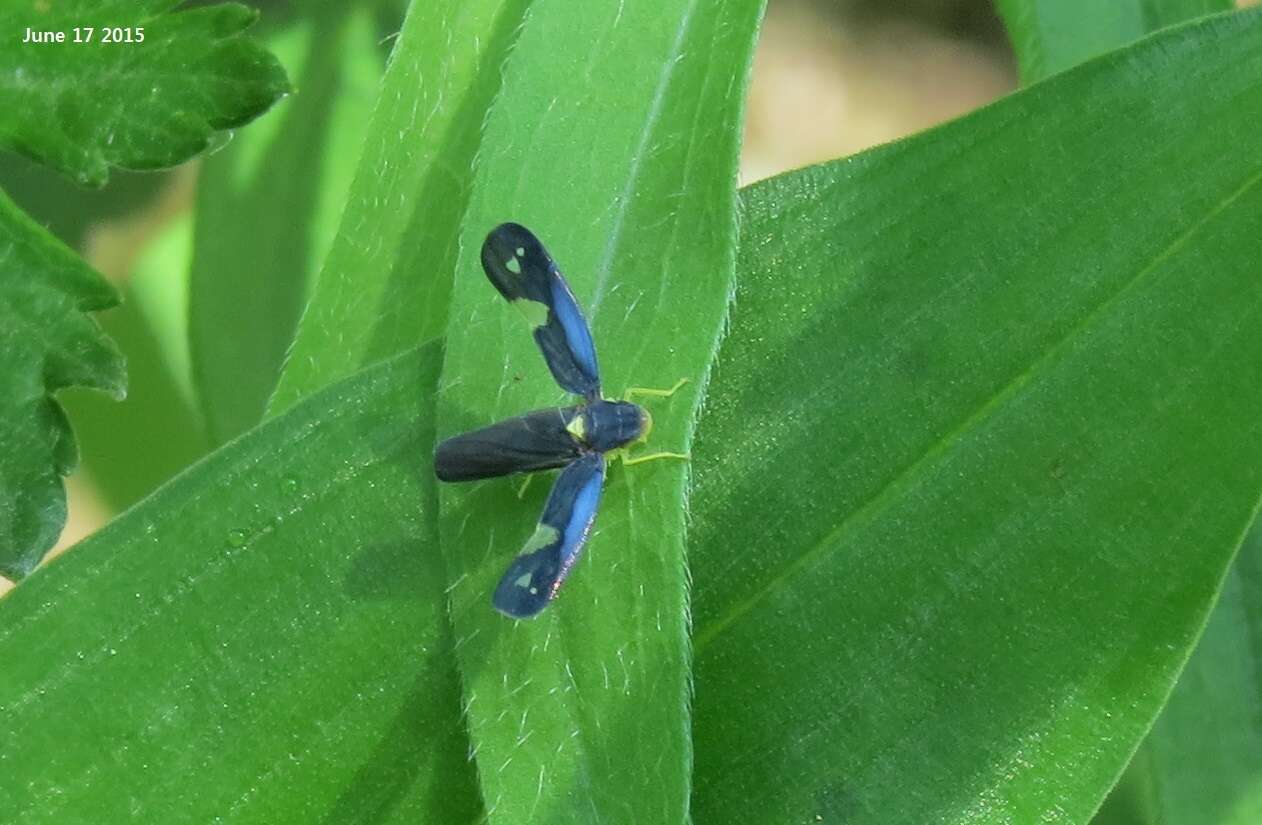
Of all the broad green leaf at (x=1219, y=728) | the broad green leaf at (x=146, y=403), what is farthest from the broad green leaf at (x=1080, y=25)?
the broad green leaf at (x=146, y=403)

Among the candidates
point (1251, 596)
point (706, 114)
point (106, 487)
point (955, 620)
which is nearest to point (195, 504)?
point (706, 114)

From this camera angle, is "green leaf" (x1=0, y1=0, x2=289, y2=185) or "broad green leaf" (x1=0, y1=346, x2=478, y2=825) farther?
"green leaf" (x1=0, y1=0, x2=289, y2=185)

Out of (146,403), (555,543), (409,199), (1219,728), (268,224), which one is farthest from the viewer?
(146,403)

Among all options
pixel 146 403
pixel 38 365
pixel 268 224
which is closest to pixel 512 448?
pixel 38 365

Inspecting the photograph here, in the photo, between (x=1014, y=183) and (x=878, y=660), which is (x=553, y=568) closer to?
(x=878, y=660)

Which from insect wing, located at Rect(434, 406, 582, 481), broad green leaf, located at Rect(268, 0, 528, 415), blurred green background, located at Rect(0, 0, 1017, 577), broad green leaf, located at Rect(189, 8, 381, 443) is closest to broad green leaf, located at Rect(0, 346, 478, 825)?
insect wing, located at Rect(434, 406, 582, 481)

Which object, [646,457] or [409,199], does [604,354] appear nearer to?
[646,457]

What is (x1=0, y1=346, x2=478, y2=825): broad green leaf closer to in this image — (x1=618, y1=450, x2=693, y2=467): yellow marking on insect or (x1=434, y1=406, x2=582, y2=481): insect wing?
(x1=434, y1=406, x2=582, y2=481): insect wing
